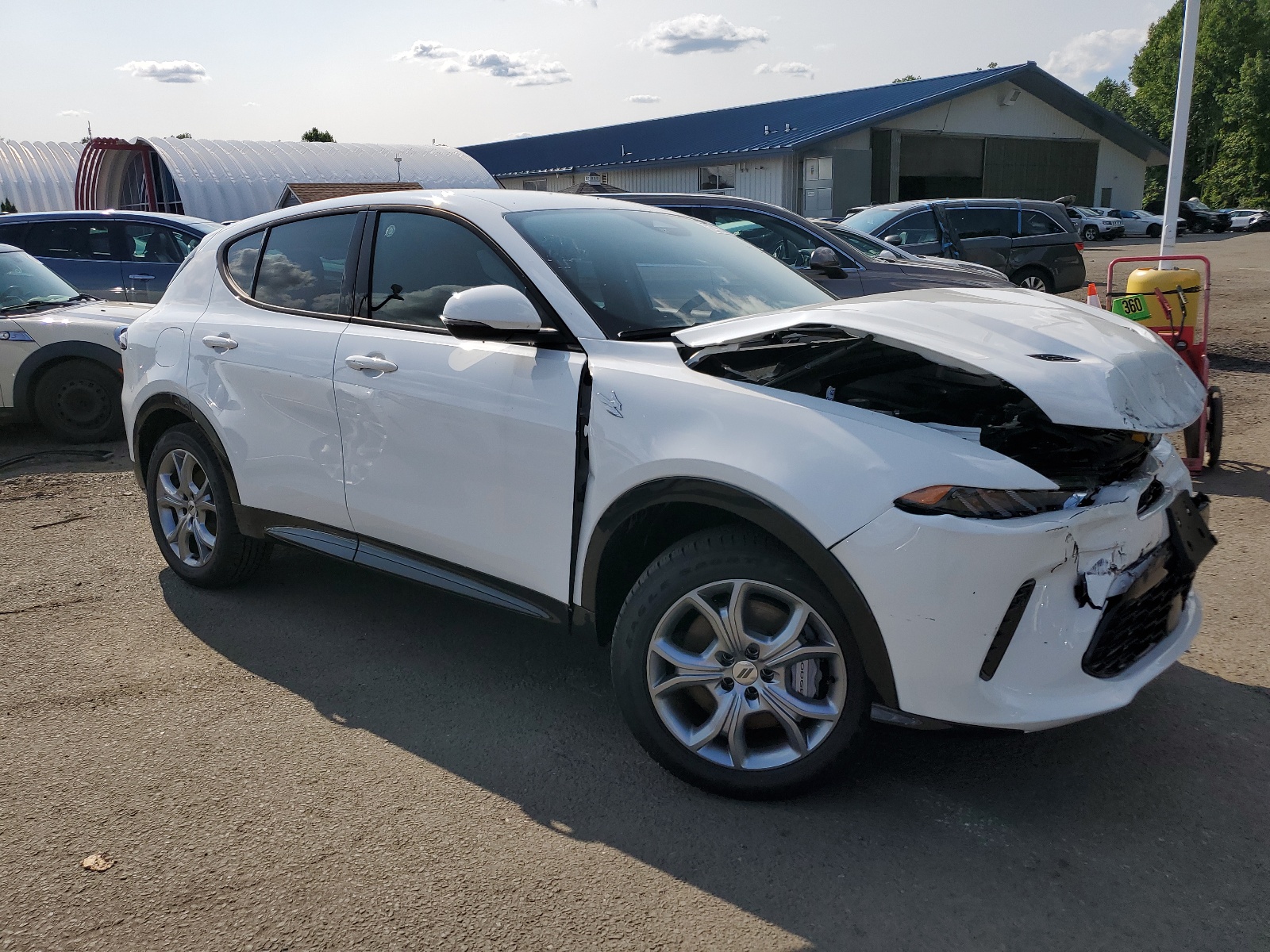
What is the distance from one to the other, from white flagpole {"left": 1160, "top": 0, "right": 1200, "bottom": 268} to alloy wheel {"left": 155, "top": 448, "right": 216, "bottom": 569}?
311 inches

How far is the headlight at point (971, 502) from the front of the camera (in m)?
2.60

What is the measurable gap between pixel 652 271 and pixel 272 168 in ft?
86.8

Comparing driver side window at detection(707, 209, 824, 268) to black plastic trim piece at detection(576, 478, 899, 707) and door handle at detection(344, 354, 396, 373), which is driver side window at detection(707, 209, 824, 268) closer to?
door handle at detection(344, 354, 396, 373)

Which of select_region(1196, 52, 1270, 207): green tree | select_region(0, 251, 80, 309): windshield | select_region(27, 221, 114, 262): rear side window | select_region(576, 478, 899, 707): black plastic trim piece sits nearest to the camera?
select_region(576, 478, 899, 707): black plastic trim piece

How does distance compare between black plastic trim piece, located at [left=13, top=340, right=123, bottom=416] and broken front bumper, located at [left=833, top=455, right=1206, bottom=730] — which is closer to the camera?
broken front bumper, located at [left=833, top=455, right=1206, bottom=730]

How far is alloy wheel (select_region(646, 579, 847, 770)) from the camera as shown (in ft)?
9.42

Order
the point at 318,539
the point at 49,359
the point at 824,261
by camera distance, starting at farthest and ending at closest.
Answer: the point at 49,359 → the point at 824,261 → the point at 318,539

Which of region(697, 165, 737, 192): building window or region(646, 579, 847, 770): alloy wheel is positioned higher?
region(697, 165, 737, 192): building window

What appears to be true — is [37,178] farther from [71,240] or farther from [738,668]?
[738,668]

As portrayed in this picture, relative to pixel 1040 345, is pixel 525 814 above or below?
below

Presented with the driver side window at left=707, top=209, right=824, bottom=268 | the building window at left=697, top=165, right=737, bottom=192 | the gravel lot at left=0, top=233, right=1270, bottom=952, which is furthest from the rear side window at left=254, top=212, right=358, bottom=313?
the building window at left=697, top=165, right=737, bottom=192

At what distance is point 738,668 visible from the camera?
2.97 m

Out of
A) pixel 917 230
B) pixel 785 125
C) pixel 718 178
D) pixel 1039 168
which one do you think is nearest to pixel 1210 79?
pixel 1039 168

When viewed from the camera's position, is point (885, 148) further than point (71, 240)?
Yes
